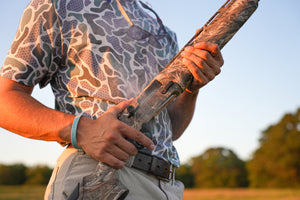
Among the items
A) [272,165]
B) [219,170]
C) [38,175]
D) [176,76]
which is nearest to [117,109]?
[176,76]

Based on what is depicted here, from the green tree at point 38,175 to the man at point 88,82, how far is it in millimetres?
69585

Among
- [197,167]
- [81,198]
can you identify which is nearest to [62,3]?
[81,198]

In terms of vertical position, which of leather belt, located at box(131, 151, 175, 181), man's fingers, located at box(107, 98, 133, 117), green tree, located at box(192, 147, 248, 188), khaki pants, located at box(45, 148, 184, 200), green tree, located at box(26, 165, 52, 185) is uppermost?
man's fingers, located at box(107, 98, 133, 117)

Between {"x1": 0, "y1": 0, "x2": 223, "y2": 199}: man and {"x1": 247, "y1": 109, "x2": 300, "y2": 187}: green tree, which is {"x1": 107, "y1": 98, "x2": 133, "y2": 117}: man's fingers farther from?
{"x1": 247, "y1": 109, "x2": 300, "y2": 187}: green tree

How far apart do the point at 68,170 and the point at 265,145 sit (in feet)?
249

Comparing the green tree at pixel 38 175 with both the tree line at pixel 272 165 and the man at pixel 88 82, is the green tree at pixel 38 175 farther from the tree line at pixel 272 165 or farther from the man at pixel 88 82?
the man at pixel 88 82

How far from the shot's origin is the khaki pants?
217 cm

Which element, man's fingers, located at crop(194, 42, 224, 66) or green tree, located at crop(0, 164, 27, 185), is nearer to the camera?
man's fingers, located at crop(194, 42, 224, 66)

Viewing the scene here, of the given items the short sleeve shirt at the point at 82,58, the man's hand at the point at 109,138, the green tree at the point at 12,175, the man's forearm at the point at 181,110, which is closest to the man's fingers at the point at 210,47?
the short sleeve shirt at the point at 82,58

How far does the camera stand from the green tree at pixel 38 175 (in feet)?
216

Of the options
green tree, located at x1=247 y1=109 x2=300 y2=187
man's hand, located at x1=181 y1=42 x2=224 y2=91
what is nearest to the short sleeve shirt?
man's hand, located at x1=181 y1=42 x2=224 y2=91

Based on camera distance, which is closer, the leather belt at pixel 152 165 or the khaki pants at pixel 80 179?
the khaki pants at pixel 80 179

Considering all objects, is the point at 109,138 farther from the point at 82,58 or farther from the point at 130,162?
the point at 82,58

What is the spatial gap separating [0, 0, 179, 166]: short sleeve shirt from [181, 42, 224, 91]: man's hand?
48 cm
